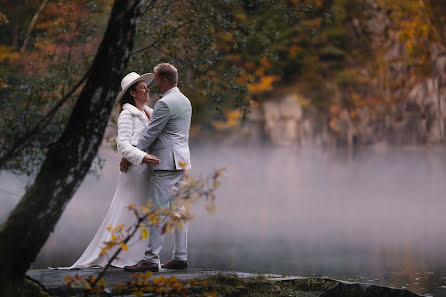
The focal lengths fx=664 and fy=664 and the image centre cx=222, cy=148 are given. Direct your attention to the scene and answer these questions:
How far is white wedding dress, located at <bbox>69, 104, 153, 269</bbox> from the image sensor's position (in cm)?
575

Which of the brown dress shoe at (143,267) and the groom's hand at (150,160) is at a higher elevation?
the groom's hand at (150,160)

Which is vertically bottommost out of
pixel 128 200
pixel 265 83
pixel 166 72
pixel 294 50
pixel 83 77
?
pixel 128 200

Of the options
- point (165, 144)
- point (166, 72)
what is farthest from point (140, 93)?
point (165, 144)

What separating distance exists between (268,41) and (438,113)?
75.0ft

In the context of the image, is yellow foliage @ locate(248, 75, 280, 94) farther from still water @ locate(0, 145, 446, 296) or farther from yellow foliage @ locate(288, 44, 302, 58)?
still water @ locate(0, 145, 446, 296)

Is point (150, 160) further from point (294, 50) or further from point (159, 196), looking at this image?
point (294, 50)

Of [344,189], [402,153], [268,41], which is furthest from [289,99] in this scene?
[268,41]

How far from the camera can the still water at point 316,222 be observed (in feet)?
29.4

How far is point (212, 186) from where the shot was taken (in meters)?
4.11

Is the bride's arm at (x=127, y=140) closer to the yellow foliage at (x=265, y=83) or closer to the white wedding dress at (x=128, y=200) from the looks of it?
the white wedding dress at (x=128, y=200)

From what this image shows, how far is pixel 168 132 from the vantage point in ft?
18.5

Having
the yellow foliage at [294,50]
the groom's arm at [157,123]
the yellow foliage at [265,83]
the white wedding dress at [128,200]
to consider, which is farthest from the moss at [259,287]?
the yellow foliage at [265,83]

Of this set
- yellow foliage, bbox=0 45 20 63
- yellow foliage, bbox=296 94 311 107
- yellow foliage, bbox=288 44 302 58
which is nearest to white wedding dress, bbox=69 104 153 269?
yellow foliage, bbox=0 45 20 63

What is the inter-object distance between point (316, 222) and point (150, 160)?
900 cm
